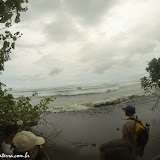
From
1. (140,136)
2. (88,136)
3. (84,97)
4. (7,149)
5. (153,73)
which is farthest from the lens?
(84,97)

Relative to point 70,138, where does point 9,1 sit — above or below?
above

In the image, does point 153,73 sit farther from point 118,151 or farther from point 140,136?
point 118,151

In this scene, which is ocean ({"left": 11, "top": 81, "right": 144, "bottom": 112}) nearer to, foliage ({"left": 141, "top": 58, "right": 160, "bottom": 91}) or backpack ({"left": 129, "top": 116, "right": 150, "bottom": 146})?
foliage ({"left": 141, "top": 58, "right": 160, "bottom": 91})

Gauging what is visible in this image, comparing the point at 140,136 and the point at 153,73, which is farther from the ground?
the point at 153,73

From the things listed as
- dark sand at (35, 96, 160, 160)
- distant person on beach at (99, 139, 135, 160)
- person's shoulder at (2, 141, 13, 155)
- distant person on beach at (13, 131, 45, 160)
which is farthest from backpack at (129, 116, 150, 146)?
person's shoulder at (2, 141, 13, 155)

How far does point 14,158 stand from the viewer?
199cm

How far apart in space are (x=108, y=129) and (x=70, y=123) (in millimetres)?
3571

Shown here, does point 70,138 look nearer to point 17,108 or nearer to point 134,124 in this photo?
point 17,108

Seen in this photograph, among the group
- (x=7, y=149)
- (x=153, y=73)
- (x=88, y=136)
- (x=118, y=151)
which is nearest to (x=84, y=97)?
(x=88, y=136)

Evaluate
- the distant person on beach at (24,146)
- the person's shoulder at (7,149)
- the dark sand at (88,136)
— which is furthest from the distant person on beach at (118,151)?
the dark sand at (88,136)

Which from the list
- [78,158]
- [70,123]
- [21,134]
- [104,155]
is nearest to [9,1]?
[21,134]

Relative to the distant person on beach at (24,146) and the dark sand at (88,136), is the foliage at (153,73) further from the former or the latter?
the distant person on beach at (24,146)

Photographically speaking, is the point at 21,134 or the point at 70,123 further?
the point at 70,123

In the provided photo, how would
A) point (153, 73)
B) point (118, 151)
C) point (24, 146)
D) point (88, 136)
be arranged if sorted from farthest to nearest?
point (153, 73)
point (88, 136)
point (24, 146)
point (118, 151)
